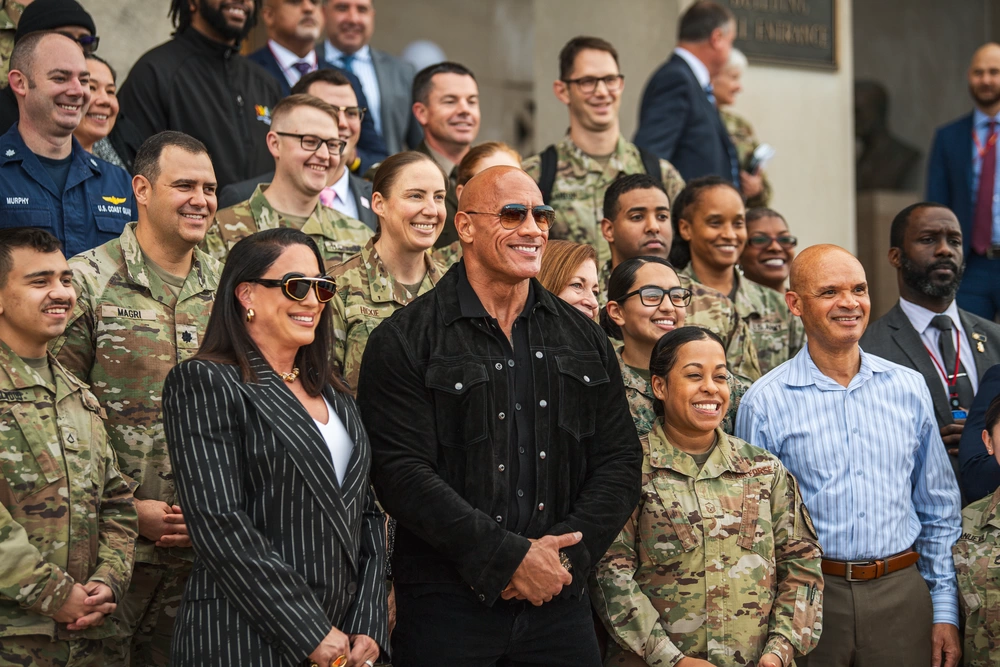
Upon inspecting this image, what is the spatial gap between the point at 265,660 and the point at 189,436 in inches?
24.7

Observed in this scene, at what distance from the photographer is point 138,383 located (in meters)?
4.16

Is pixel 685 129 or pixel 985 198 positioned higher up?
pixel 685 129

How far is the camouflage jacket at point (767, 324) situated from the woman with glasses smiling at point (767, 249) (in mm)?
519

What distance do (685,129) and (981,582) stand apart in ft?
11.6

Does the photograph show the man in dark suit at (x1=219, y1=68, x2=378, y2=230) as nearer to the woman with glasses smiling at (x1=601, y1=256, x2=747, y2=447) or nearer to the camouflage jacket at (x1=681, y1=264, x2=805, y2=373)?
the woman with glasses smiling at (x1=601, y1=256, x2=747, y2=447)

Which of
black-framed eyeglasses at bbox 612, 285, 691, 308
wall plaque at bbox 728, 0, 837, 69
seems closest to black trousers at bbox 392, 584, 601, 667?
black-framed eyeglasses at bbox 612, 285, 691, 308

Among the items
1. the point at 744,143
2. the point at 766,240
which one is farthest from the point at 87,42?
the point at 744,143

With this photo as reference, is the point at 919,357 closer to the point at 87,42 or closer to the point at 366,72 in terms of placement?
the point at 366,72

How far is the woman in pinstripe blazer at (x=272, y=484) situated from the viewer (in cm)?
317

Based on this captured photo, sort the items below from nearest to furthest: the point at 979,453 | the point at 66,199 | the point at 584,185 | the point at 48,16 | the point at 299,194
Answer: the point at 979,453 → the point at 66,199 → the point at 299,194 → the point at 48,16 → the point at 584,185

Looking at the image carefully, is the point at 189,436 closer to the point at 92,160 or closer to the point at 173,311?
the point at 173,311

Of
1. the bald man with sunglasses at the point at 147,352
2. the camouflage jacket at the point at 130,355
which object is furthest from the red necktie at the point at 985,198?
the camouflage jacket at the point at 130,355

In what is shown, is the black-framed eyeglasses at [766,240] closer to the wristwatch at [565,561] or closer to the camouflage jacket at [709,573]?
the camouflage jacket at [709,573]

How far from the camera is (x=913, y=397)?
4691 mm
